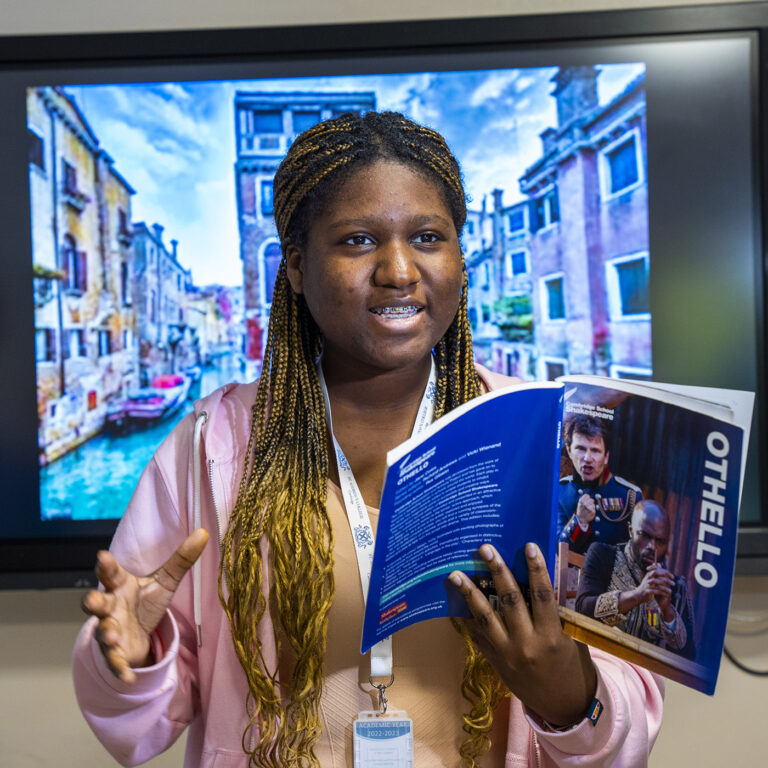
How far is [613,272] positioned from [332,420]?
0.94 m

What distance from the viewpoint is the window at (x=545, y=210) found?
168cm

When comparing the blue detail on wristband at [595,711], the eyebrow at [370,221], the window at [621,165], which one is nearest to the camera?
the blue detail on wristband at [595,711]

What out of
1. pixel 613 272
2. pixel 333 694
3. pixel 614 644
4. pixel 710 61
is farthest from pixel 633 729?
pixel 710 61

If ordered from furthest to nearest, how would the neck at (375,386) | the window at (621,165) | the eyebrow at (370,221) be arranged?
the window at (621,165)
the neck at (375,386)
the eyebrow at (370,221)

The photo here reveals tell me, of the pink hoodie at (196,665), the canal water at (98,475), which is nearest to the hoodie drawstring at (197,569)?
the pink hoodie at (196,665)

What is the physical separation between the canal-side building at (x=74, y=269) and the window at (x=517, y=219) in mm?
945

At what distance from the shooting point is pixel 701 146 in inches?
65.8

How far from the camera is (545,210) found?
1.69 m

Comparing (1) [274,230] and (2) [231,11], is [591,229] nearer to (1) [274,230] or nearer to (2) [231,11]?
(1) [274,230]

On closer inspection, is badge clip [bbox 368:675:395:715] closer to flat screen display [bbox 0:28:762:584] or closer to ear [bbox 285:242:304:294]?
ear [bbox 285:242:304:294]

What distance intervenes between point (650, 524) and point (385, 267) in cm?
45

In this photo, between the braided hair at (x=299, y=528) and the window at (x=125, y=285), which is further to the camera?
the window at (x=125, y=285)

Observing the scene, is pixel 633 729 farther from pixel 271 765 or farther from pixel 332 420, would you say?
pixel 332 420

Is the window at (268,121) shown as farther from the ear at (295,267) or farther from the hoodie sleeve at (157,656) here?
the hoodie sleeve at (157,656)
